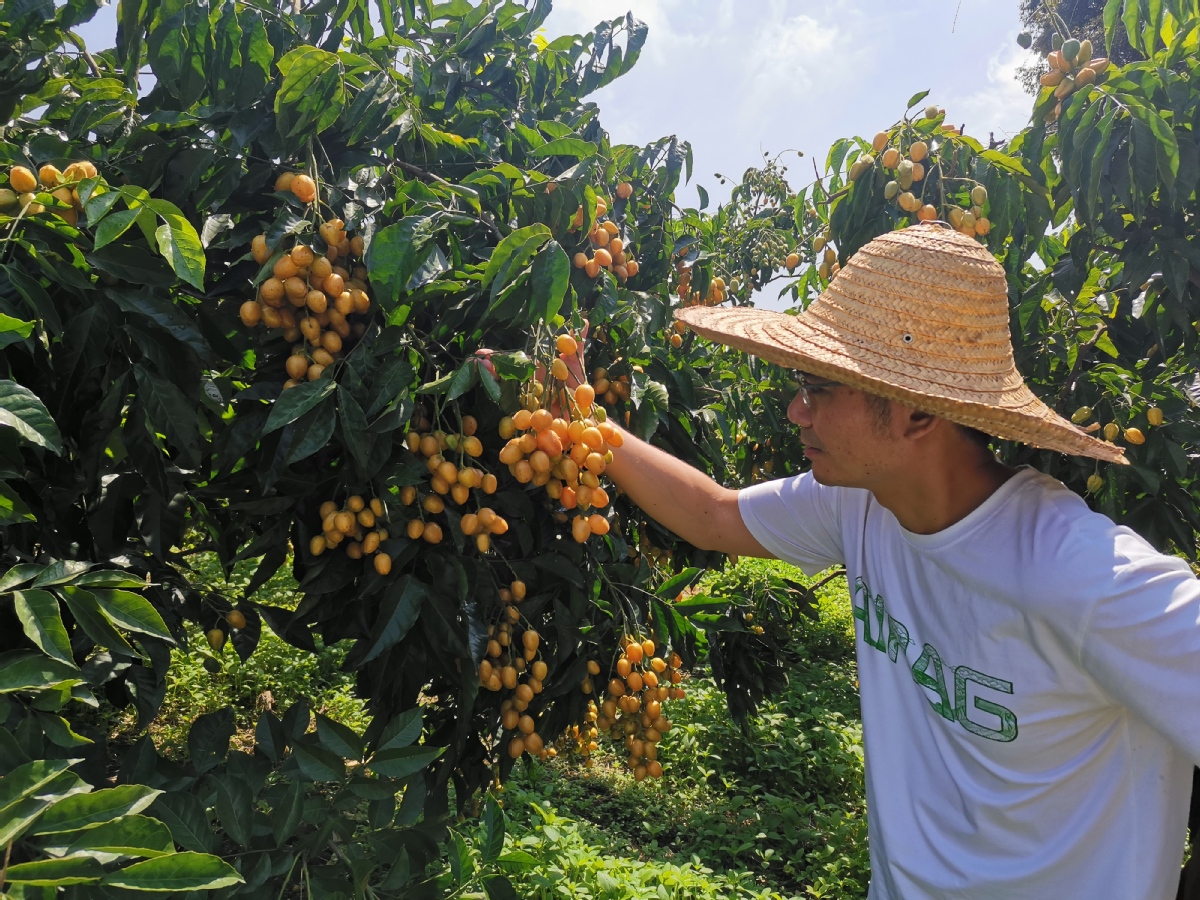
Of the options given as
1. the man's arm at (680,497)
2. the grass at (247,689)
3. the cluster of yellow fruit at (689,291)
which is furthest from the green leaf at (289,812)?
the grass at (247,689)

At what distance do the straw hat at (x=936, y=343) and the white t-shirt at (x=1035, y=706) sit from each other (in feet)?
0.41

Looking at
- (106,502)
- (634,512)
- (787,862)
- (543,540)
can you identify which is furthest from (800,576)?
(106,502)

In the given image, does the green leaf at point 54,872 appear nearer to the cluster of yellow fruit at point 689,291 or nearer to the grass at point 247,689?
the cluster of yellow fruit at point 689,291

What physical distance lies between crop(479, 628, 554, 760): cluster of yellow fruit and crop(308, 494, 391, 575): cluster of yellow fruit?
0.28 meters

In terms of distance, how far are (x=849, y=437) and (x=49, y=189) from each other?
1314 millimetres

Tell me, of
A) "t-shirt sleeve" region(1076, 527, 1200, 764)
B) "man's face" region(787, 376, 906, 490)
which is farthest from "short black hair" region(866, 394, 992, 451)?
"t-shirt sleeve" region(1076, 527, 1200, 764)

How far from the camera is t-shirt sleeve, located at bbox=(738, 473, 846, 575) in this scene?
1.76 meters

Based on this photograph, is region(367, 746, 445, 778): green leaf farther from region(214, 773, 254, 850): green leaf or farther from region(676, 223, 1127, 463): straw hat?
region(676, 223, 1127, 463): straw hat

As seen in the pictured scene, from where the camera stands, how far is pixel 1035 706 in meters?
1.24

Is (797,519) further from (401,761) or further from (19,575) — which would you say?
(19,575)

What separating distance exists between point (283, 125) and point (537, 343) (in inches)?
21.0

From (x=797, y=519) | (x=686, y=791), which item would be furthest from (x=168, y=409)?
(x=686, y=791)

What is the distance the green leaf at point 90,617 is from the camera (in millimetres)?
1053

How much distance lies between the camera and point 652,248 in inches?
90.1
